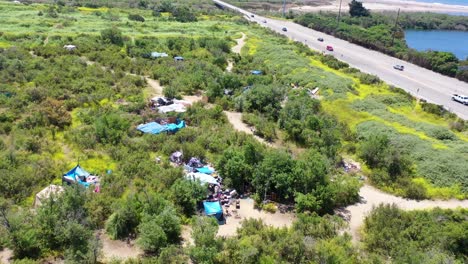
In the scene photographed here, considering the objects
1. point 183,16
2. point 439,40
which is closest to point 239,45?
point 183,16

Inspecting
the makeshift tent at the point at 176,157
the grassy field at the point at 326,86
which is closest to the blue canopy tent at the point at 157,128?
the makeshift tent at the point at 176,157

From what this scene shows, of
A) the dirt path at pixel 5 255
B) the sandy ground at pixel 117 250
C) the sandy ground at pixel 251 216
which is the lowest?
the sandy ground at pixel 251 216

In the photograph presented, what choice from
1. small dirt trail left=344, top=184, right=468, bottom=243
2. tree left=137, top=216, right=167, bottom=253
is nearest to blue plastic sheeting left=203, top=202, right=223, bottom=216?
tree left=137, top=216, right=167, bottom=253

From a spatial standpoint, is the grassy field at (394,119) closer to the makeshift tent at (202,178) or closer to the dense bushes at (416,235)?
the dense bushes at (416,235)

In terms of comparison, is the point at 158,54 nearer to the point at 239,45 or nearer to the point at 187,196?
the point at 239,45

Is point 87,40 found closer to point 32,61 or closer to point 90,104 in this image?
point 32,61
